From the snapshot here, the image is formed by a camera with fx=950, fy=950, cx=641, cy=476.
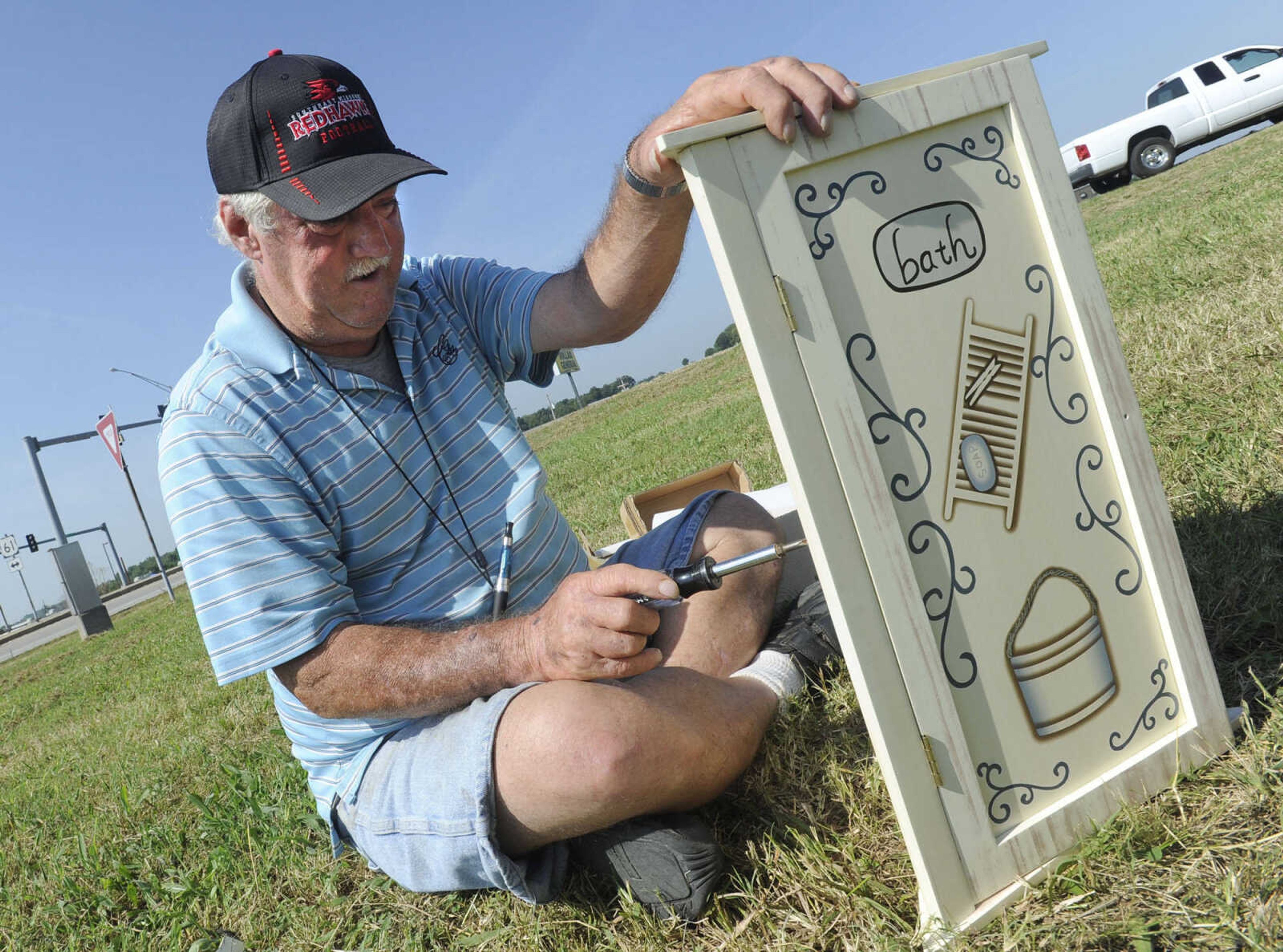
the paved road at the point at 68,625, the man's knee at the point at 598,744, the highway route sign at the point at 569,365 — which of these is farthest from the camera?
the highway route sign at the point at 569,365

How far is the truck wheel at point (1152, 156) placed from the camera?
640 inches

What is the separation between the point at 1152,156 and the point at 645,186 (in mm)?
17567

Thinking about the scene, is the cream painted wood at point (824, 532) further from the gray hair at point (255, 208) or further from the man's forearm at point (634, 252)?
the gray hair at point (255, 208)

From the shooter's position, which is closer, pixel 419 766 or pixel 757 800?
pixel 419 766

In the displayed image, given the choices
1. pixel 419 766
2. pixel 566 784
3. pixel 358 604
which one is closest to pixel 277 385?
pixel 358 604

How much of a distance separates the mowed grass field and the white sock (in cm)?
8

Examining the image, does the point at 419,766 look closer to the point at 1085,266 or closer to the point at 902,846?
the point at 902,846

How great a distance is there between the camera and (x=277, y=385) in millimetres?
2047

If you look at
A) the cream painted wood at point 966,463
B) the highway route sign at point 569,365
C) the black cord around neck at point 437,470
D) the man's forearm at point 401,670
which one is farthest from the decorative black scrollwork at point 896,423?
the highway route sign at point 569,365

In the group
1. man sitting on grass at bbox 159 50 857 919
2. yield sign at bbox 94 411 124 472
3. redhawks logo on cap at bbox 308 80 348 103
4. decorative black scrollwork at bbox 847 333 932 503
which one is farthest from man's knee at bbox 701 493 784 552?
yield sign at bbox 94 411 124 472

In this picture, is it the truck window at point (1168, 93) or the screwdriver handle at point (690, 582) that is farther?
the truck window at point (1168, 93)

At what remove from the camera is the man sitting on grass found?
1711mm

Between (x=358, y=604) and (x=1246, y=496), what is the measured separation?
6.95ft

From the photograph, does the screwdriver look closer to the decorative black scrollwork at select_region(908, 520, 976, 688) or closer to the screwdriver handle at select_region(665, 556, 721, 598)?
the screwdriver handle at select_region(665, 556, 721, 598)
